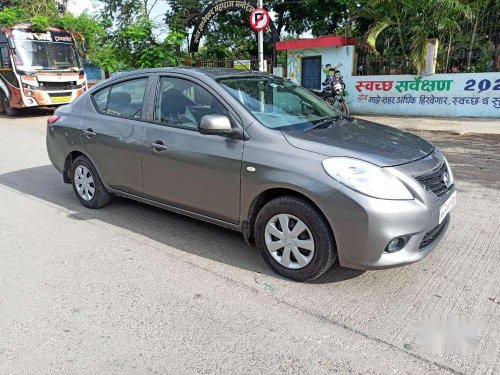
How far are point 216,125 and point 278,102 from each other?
2.60 feet

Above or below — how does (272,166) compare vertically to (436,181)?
above

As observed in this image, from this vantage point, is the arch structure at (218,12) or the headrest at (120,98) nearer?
the headrest at (120,98)

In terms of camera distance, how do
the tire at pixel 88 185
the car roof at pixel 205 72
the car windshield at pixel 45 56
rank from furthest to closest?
the car windshield at pixel 45 56 < the tire at pixel 88 185 < the car roof at pixel 205 72

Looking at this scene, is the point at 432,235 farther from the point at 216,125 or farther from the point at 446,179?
the point at 216,125

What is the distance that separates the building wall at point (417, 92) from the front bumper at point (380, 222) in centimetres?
993

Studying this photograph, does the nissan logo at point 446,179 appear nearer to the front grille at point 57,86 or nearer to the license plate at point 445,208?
the license plate at point 445,208

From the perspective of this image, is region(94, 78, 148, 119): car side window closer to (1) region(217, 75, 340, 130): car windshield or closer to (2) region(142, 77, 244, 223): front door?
(2) region(142, 77, 244, 223): front door

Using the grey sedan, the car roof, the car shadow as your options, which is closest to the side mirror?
the grey sedan

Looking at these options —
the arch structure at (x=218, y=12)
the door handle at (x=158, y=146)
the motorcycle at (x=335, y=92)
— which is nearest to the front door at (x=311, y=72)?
the arch structure at (x=218, y=12)

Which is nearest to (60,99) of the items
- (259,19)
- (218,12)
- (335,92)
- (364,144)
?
(218,12)

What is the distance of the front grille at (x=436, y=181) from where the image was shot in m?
3.09

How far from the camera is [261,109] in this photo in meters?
3.71

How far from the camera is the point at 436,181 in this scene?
127 inches

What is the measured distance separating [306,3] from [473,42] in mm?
9793
